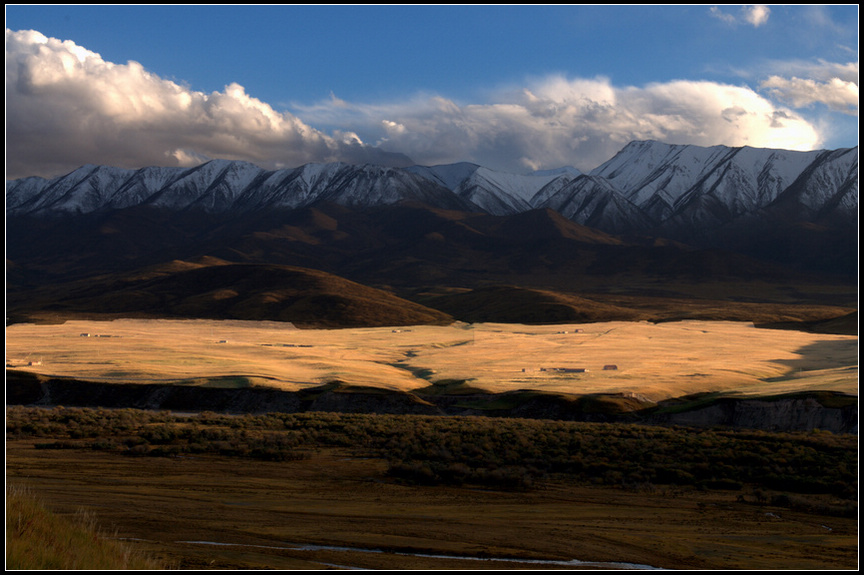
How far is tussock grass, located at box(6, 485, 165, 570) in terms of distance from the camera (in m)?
10.6

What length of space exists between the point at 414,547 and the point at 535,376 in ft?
196

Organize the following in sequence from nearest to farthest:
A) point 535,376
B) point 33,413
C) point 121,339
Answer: point 33,413
point 535,376
point 121,339

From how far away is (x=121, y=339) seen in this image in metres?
98.8

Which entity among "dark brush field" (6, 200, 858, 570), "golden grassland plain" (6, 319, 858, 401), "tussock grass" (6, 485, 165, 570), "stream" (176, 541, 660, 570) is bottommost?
"golden grassland plain" (6, 319, 858, 401)

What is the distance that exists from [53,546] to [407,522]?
970 cm

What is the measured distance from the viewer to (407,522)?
62.6ft

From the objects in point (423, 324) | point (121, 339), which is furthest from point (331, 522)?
point (423, 324)

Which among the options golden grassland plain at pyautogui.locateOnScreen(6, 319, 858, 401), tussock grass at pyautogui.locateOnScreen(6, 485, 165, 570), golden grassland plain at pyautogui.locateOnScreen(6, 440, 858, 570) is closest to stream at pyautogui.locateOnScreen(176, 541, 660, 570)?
golden grassland plain at pyautogui.locateOnScreen(6, 440, 858, 570)

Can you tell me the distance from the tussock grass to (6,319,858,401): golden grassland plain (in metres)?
53.7

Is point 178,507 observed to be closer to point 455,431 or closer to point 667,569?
point 667,569

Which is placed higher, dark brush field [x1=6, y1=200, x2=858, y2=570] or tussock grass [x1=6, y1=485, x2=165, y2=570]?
tussock grass [x1=6, y1=485, x2=165, y2=570]

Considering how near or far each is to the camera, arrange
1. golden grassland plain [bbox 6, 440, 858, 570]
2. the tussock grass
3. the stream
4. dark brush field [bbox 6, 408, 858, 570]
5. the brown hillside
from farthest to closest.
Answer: the brown hillside
dark brush field [bbox 6, 408, 858, 570]
golden grassland plain [bbox 6, 440, 858, 570]
the stream
the tussock grass

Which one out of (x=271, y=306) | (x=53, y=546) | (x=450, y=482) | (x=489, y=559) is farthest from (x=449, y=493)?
(x=271, y=306)

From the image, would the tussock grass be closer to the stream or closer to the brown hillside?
the stream
